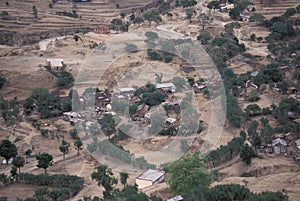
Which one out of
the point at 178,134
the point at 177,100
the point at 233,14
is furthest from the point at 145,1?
the point at 178,134

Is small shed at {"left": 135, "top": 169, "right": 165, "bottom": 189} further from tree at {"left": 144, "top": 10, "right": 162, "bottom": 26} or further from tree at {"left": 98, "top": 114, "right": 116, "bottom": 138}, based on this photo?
tree at {"left": 144, "top": 10, "right": 162, "bottom": 26}

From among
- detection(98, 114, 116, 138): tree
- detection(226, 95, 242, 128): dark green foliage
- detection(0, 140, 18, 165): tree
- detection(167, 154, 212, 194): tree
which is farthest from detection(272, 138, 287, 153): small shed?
detection(0, 140, 18, 165): tree

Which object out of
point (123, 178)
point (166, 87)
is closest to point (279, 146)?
point (123, 178)

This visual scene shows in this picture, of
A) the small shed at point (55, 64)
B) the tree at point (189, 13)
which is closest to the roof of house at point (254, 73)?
the tree at point (189, 13)

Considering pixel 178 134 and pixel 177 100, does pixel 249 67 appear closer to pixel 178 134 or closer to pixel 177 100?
pixel 177 100

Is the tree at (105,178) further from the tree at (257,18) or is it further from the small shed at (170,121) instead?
the tree at (257,18)

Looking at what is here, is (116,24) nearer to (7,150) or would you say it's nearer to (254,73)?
(254,73)
